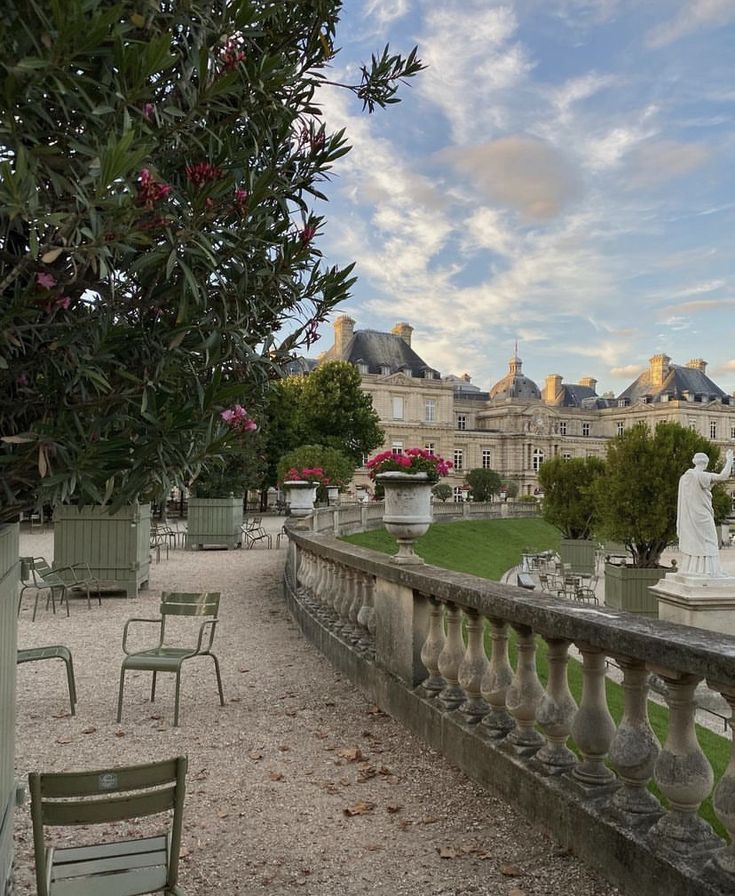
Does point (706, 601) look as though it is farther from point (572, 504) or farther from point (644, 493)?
point (572, 504)

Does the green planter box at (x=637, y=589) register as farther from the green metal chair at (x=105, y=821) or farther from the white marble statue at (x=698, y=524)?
the green metal chair at (x=105, y=821)

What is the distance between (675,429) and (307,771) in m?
16.6

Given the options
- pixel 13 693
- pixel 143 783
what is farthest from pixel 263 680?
pixel 143 783

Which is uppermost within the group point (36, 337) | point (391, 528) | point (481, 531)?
point (36, 337)

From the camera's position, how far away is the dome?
86062 mm

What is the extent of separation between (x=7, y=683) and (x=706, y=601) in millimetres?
11857

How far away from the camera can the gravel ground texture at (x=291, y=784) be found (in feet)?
10.3

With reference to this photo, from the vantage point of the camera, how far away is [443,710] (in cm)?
448

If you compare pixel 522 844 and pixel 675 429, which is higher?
pixel 675 429

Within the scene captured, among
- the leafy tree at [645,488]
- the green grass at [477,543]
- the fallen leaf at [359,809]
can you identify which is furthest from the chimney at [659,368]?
the fallen leaf at [359,809]

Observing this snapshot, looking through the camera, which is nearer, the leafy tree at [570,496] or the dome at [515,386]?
the leafy tree at [570,496]

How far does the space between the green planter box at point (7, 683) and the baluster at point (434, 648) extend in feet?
8.04

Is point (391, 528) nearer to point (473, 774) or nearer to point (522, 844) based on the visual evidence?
point (473, 774)

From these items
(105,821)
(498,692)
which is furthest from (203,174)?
(498,692)
